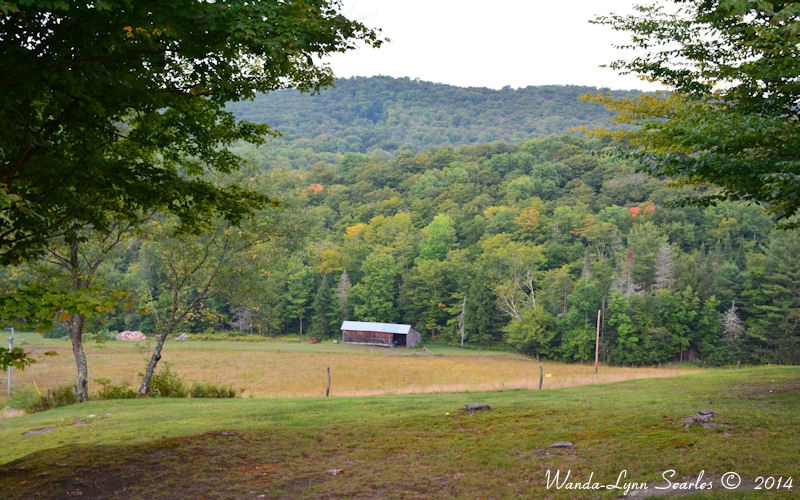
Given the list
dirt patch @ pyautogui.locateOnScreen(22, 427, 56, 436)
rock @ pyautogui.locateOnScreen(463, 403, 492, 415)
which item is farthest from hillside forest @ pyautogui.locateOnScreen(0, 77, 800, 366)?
rock @ pyautogui.locateOnScreen(463, 403, 492, 415)

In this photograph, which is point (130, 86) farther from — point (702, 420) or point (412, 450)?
point (702, 420)

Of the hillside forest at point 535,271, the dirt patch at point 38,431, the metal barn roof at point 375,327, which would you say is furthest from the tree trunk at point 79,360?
the metal barn roof at point 375,327

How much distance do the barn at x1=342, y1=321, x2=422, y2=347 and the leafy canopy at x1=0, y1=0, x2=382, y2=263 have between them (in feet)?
214

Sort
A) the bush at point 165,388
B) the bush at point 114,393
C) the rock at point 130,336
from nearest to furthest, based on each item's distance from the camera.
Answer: the bush at point 114,393 → the bush at point 165,388 → the rock at point 130,336

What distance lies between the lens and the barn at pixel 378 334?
244ft

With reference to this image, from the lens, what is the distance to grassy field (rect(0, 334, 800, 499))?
25.7 feet

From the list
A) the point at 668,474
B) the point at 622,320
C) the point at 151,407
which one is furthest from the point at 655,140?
the point at 622,320

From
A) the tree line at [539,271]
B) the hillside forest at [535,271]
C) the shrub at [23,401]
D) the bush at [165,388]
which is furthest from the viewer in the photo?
the tree line at [539,271]

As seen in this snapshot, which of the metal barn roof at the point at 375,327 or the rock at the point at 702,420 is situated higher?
the rock at the point at 702,420

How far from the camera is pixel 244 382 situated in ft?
128

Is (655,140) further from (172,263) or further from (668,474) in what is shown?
(172,263)

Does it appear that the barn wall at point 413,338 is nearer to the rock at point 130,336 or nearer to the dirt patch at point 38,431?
the rock at point 130,336

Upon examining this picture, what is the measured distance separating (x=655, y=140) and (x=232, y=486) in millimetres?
9895

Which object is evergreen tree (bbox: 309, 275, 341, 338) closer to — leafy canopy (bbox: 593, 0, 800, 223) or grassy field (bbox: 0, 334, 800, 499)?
grassy field (bbox: 0, 334, 800, 499)
